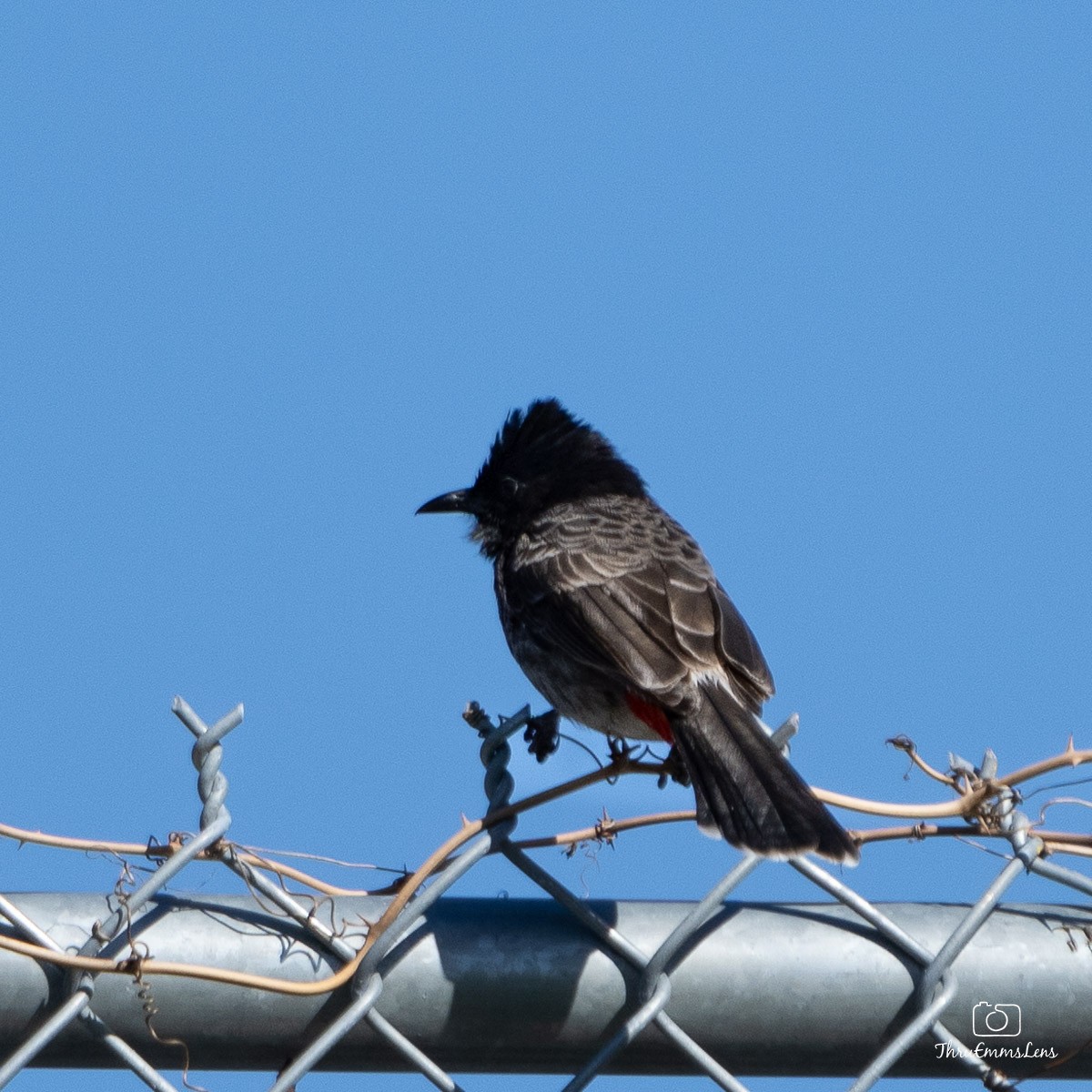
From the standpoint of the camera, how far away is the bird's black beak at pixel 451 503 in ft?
17.1

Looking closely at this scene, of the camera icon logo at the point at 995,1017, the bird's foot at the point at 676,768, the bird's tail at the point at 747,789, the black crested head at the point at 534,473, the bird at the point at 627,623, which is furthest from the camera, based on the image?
the black crested head at the point at 534,473

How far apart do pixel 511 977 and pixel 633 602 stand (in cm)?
223

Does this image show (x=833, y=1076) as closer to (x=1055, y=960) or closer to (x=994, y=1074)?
(x=994, y=1074)

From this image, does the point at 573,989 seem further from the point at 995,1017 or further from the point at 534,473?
the point at 534,473

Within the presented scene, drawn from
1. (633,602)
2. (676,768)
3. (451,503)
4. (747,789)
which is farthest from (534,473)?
(747,789)

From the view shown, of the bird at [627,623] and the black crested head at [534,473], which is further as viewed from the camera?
the black crested head at [534,473]

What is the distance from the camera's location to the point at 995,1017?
2.12m

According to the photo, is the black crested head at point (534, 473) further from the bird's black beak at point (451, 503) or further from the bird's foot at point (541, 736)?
the bird's foot at point (541, 736)

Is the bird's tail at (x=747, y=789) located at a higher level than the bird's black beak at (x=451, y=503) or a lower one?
lower

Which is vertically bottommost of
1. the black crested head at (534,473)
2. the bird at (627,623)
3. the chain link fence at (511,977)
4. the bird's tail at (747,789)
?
the chain link fence at (511,977)

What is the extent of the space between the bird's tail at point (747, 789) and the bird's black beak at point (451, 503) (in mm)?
1697

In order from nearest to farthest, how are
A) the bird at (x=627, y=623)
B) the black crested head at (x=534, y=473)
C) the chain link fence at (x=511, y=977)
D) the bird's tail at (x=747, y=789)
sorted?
the chain link fence at (x=511, y=977), the bird's tail at (x=747, y=789), the bird at (x=627, y=623), the black crested head at (x=534, y=473)

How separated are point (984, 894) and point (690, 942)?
437mm

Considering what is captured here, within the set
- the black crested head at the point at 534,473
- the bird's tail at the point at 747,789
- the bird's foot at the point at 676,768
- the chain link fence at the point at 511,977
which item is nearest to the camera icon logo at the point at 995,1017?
the chain link fence at the point at 511,977
